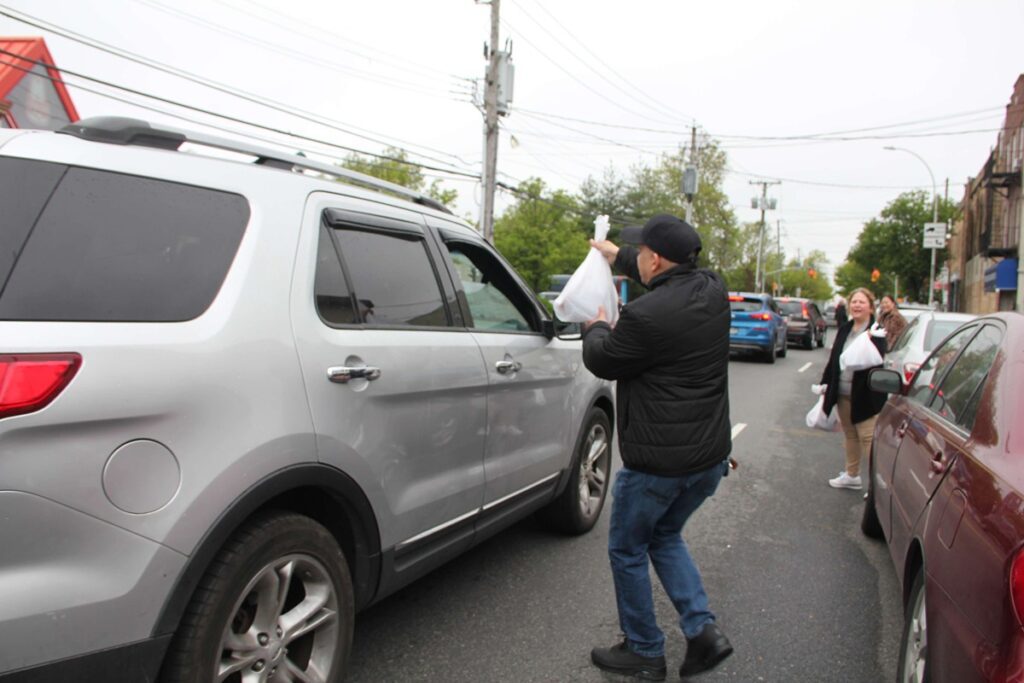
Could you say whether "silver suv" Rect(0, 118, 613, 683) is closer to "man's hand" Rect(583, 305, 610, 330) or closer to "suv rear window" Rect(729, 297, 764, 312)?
"man's hand" Rect(583, 305, 610, 330)

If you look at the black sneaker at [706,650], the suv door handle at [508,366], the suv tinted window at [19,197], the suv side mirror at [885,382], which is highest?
the suv tinted window at [19,197]

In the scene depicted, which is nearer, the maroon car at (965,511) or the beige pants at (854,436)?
the maroon car at (965,511)

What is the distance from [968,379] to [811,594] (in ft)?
5.07

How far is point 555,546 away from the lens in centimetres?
461

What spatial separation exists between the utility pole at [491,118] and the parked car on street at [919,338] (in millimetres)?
14588

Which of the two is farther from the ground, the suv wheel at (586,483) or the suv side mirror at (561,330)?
the suv side mirror at (561,330)

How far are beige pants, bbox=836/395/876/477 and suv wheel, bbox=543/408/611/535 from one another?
2.34m

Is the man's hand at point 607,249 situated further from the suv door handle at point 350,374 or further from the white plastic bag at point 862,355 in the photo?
the white plastic bag at point 862,355

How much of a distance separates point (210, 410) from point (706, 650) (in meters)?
2.16

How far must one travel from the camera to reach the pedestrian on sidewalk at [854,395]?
593cm

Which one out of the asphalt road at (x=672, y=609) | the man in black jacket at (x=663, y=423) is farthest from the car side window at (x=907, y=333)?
the man in black jacket at (x=663, y=423)

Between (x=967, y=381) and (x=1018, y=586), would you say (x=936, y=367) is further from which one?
(x=1018, y=586)

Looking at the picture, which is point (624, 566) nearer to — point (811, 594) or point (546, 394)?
point (546, 394)

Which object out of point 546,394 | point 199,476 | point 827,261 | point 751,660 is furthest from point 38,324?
point 827,261
